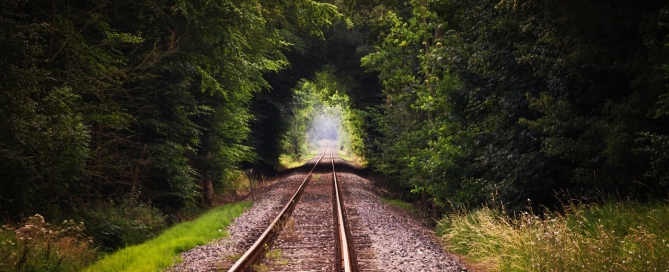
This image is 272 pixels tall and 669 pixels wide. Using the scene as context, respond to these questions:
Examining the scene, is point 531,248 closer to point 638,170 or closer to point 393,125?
point 638,170

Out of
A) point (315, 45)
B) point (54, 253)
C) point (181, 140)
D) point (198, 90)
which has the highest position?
point (315, 45)

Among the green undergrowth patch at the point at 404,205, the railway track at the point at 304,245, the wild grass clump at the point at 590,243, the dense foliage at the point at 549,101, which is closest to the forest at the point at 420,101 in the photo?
the dense foliage at the point at 549,101

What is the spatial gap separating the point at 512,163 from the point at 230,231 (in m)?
7.06

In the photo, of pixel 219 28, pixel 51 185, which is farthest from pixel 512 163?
pixel 51 185

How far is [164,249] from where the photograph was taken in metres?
9.52

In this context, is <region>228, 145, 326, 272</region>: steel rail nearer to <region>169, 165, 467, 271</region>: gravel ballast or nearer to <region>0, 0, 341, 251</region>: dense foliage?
<region>169, 165, 467, 271</region>: gravel ballast

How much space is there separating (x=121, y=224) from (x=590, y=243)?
32.3 feet

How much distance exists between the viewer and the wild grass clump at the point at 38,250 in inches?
279

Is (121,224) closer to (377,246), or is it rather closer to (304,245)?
(304,245)

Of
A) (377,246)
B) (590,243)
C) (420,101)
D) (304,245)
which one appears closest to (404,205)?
(420,101)

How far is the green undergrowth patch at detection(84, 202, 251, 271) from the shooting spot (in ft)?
27.0

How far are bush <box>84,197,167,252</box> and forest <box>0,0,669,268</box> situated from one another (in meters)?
0.04

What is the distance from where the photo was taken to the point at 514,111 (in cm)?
979

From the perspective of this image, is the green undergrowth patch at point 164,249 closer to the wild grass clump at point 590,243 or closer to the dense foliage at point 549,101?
the wild grass clump at point 590,243
